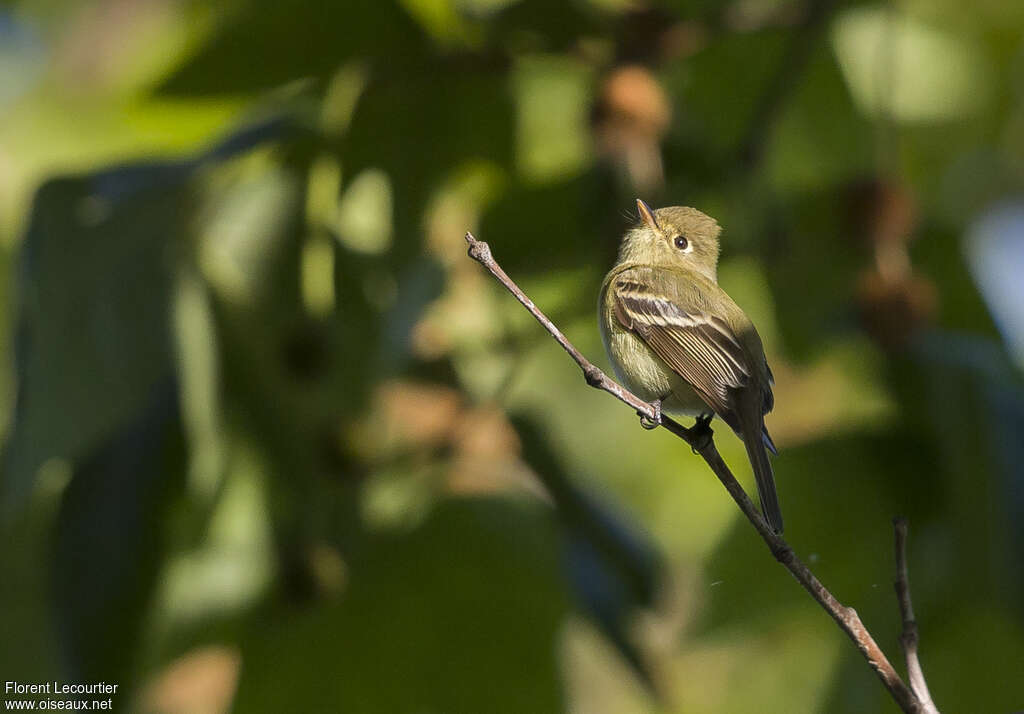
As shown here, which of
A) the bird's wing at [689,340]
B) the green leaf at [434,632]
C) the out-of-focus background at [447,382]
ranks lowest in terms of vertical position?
the green leaf at [434,632]

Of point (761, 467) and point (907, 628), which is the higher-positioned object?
point (761, 467)

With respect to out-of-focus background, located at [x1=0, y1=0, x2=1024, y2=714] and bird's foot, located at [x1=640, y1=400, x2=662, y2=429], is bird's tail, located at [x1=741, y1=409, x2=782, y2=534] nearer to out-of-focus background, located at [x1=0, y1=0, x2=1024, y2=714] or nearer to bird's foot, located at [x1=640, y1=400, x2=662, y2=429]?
bird's foot, located at [x1=640, y1=400, x2=662, y2=429]

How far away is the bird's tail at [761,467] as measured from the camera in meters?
0.93

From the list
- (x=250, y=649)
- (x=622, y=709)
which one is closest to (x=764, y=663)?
(x=622, y=709)

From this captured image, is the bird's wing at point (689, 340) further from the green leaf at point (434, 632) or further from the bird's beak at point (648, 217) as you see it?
the green leaf at point (434, 632)

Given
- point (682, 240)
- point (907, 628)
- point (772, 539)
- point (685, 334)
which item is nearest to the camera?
point (772, 539)

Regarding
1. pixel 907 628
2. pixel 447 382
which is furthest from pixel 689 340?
pixel 447 382

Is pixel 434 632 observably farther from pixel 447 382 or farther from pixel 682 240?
pixel 682 240

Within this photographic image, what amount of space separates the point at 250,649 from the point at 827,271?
1.24 metres

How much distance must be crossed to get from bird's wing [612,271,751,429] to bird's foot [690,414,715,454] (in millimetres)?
30

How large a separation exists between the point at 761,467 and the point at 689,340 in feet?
0.78

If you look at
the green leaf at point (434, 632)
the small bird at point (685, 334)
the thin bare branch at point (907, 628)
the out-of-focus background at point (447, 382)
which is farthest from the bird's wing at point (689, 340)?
the green leaf at point (434, 632)

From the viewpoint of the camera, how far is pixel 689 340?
1.21 metres

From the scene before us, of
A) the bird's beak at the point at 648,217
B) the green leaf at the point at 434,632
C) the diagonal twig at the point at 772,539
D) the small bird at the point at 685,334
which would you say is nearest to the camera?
the diagonal twig at the point at 772,539
